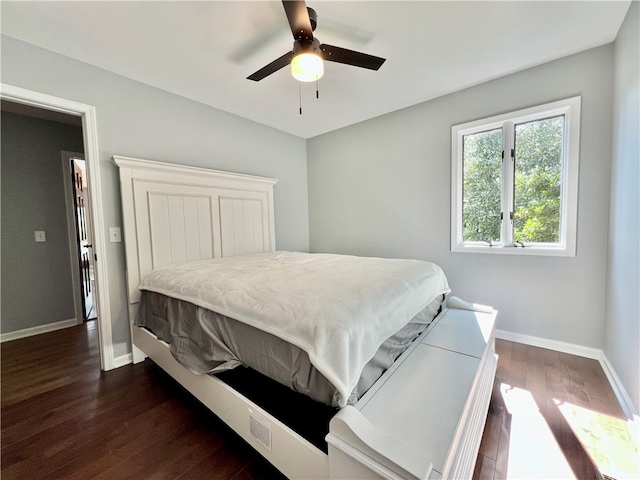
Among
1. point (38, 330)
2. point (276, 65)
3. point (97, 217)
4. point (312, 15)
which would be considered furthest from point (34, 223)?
point (312, 15)

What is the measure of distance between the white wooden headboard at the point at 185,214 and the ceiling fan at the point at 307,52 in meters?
1.37

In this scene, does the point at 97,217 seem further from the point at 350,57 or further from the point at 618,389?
the point at 618,389

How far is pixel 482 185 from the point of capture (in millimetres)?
2602

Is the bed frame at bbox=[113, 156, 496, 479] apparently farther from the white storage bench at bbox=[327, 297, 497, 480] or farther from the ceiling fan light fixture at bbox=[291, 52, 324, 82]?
the ceiling fan light fixture at bbox=[291, 52, 324, 82]

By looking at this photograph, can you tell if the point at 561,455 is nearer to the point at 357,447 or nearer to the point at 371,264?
the point at 357,447

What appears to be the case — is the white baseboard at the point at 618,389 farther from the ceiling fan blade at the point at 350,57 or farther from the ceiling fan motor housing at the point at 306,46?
the ceiling fan motor housing at the point at 306,46

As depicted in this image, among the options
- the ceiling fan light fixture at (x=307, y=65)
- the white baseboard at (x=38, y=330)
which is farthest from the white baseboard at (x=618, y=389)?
the white baseboard at (x=38, y=330)

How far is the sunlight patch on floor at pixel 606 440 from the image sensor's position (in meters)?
1.19

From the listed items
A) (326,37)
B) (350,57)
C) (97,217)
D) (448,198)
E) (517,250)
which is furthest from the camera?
(448,198)

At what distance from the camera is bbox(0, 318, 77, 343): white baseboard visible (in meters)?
2.65

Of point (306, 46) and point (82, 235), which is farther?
point (82, 235)

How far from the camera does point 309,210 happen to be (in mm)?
4035

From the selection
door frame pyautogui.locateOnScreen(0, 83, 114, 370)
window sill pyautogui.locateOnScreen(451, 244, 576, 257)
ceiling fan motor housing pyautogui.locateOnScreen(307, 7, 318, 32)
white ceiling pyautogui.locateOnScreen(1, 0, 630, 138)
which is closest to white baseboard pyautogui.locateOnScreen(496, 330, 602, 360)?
window sill pyautogui.locateOnScreen(451, 244, 576, 257)

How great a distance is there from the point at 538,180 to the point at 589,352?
149 centimetres
